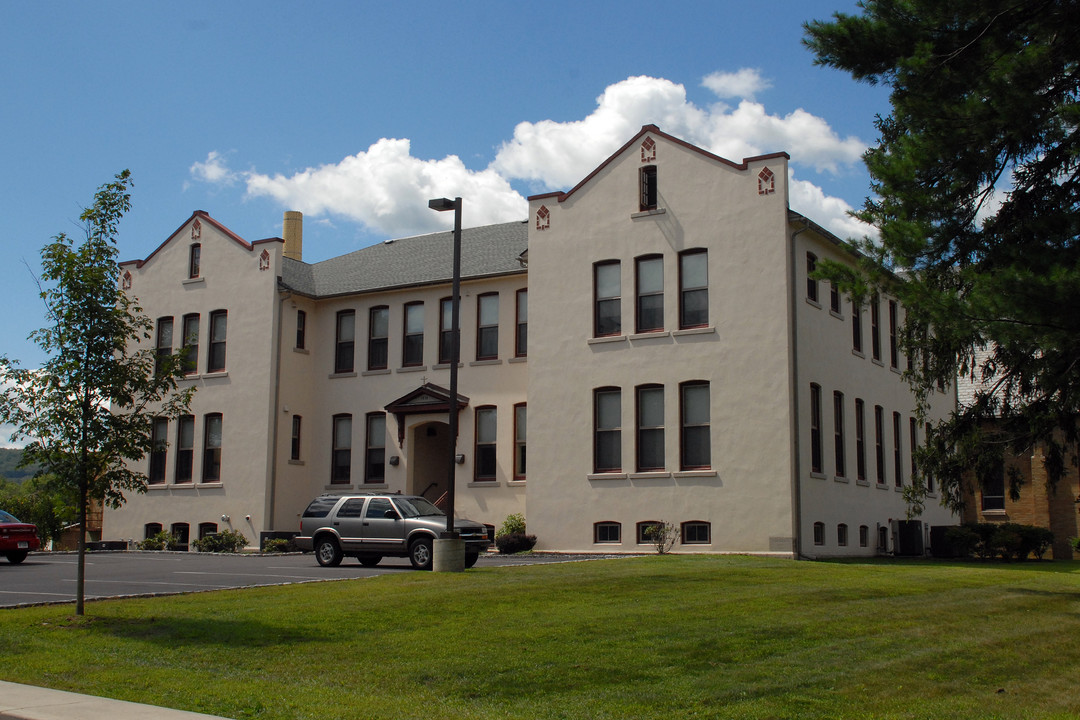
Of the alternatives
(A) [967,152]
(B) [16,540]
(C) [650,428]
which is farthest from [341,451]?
(A) [967,152]

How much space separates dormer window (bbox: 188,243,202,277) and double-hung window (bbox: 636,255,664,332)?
52.3 ft

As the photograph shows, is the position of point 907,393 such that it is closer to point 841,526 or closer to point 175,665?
point 841,526

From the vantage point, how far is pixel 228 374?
35.2 m

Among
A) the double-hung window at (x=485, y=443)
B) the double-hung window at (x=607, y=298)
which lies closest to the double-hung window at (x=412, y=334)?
the double-hung window at (x=485, y=443)

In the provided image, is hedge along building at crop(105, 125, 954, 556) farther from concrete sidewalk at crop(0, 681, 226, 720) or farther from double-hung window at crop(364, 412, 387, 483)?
concrete sidewalk at crop(0, 681, 226, 720)

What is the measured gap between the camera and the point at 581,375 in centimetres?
2930

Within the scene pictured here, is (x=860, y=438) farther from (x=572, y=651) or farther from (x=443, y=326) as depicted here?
(x=572, y=651)

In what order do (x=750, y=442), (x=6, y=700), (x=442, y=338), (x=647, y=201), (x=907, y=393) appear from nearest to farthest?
(x=6, y=700) < (x=750, y=442) < (x=647, y=201) < (x=442, y=338) < (x=907, y=393)

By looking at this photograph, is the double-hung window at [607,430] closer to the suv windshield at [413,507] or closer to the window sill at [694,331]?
the window sill at [694,331]

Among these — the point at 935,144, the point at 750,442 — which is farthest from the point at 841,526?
the point at 935,144

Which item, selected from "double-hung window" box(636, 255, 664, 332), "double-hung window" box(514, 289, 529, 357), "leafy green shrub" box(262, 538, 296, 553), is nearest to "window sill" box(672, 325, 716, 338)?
"double-hung window" box(636, 255, 664, 332)

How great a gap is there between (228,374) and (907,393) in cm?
2208

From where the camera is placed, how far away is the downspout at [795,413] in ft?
86.4

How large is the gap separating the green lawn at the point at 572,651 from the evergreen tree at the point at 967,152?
11.3 feet
